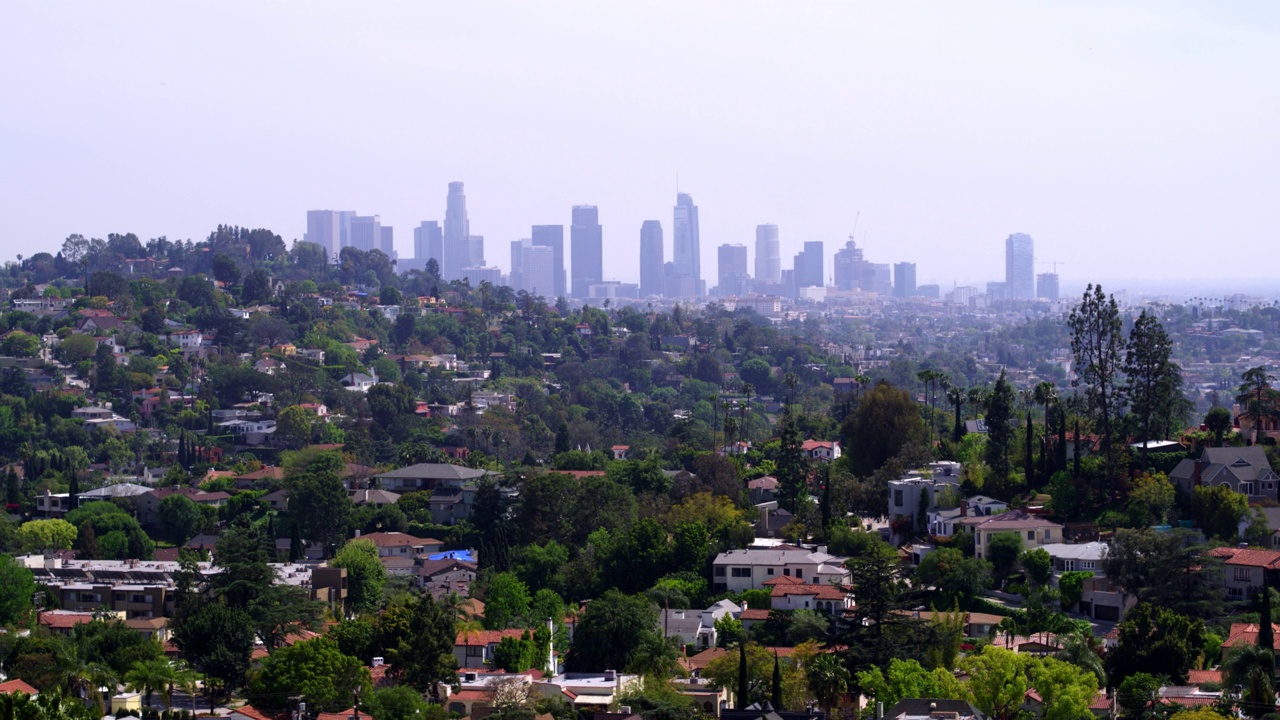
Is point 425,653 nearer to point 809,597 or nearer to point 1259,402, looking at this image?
point 809,597

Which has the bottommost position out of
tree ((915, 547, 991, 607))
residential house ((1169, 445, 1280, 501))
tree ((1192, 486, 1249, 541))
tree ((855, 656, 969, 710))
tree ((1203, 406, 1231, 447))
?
tree ((855, 656, 969, 710))

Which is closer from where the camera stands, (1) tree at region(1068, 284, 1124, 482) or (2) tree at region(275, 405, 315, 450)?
(1) tree at region(1068, 284, 1124, 482)

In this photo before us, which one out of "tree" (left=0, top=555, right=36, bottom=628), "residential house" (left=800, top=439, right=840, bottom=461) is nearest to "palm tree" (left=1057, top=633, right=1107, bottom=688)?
"tree" (left=0, top=555, right=36, bottom=628)

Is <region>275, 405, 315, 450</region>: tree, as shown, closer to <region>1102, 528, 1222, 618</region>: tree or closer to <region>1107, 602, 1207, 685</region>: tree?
<region>1102, 528, 1222, 618</region>: tree

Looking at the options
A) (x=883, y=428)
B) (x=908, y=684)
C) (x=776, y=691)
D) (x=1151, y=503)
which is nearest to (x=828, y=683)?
(x=776, y=691)

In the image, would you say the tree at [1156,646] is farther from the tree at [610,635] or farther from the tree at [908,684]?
the tree at [610,635]
